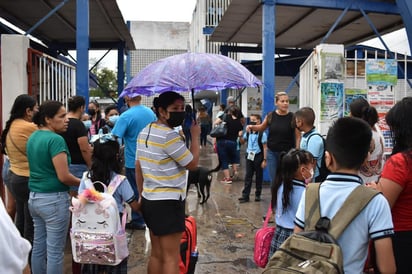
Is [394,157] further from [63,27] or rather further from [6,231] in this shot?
[63,27]

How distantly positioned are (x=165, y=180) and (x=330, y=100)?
178 inches

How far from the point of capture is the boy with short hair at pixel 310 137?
4.27 metres

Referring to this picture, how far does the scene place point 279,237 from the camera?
10.6 feet

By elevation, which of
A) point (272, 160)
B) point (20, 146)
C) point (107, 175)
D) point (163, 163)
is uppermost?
point (20, 146)

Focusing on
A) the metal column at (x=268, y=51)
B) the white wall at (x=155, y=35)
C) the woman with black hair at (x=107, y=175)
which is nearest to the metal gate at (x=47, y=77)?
the woman with black hair at (x=107, y=175)

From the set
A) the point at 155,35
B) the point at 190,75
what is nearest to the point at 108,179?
the point at 190,75

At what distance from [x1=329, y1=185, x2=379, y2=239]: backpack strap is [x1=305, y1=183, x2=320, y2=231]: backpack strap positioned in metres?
0.09

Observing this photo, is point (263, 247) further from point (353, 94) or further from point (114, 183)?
point (353, 94)

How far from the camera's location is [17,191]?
13.0ft

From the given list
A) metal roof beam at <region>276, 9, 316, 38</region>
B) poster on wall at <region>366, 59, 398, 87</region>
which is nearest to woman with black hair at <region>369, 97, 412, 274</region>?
poster on wall at <region>366, 59, 398, 87</region>

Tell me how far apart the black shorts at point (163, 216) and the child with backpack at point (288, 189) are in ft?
2.57

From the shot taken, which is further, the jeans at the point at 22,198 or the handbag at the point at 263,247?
the jeans at the point at 22,198

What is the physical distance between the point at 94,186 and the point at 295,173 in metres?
1.60

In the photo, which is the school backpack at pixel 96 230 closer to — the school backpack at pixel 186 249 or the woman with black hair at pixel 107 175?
the woman with black hair at pixel 107 175
